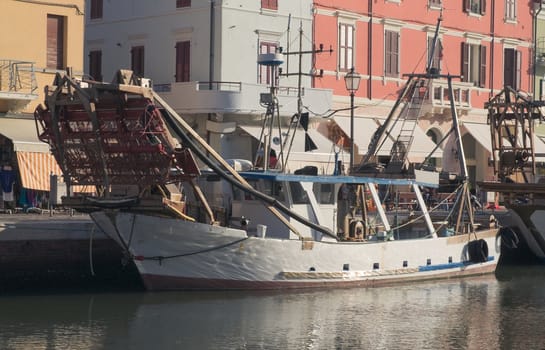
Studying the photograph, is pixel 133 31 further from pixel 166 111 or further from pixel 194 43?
pixel 166 111

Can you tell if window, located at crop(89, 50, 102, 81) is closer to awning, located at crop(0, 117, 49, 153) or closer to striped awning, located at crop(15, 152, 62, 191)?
awning, located at crop(0, 117, 49, 153)

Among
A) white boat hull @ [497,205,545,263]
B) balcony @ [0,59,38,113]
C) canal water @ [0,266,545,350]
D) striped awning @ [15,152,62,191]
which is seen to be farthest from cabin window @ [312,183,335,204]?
balcony @ [0,59,38,113]

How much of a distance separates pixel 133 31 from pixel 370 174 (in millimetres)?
15493

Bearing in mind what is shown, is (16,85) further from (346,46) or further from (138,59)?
(346,46)

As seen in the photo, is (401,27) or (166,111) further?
(401,27)

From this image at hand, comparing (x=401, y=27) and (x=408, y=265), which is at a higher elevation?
(x=401, y=27)

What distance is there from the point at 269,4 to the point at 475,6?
39.5 ft

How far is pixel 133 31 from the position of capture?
4700 cm

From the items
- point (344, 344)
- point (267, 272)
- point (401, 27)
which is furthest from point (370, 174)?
point (401, 27)

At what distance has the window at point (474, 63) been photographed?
176ft

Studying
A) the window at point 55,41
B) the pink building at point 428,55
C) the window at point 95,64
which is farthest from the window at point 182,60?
the window at point 55,41

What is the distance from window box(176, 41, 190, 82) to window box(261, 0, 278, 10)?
9.97 ft

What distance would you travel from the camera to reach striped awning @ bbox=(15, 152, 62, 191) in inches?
1400

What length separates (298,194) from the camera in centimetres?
3138
